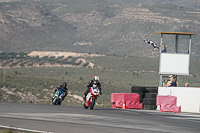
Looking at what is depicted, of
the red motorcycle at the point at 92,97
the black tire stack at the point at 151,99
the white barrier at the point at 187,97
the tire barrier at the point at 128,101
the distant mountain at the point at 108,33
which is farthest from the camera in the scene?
the distant mountain at the point at 108,33

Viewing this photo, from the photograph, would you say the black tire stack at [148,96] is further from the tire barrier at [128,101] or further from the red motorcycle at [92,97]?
the red motorcycle at [92,97]

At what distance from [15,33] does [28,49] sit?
82.1ft

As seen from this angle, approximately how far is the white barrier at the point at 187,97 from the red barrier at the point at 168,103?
528 mm

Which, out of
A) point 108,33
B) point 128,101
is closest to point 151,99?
point 128,101

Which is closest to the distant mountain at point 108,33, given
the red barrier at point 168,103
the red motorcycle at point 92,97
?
the red barrier at point 168,103

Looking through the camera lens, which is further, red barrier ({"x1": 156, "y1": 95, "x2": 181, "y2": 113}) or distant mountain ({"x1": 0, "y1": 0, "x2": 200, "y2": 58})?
distant mountain ({"x1": 0, "y1": 0, "x2": 200, "y2": 58})

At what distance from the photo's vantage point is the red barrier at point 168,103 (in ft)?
77.9

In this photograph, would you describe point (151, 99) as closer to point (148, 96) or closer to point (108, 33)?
point (148, 96)

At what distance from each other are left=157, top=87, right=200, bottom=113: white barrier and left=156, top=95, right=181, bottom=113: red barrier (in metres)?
0.53

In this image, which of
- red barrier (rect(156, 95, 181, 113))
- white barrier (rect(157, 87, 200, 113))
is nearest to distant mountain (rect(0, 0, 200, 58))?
white barrier (rect(157, 87, 200, 113))

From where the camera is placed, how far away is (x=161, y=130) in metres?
13.0

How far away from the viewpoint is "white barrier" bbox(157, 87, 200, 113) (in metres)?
23.6

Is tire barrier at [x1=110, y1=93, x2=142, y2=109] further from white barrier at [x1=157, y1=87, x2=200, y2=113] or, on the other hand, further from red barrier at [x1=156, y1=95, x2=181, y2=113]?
white barrier at [x1=157, y1=87, x2=200, y2=113]

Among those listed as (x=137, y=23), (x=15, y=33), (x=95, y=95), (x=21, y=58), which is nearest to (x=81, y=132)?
(x=95, y=95)
